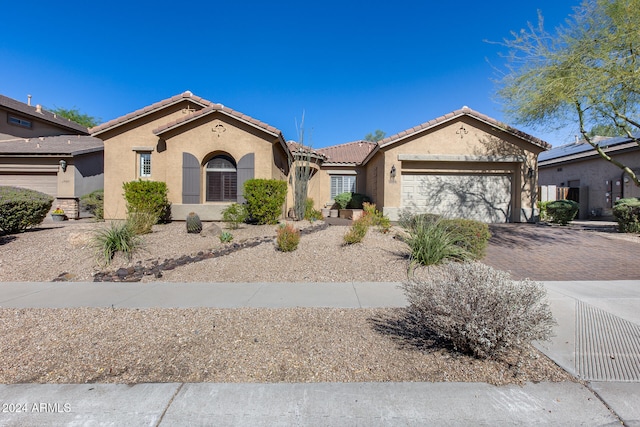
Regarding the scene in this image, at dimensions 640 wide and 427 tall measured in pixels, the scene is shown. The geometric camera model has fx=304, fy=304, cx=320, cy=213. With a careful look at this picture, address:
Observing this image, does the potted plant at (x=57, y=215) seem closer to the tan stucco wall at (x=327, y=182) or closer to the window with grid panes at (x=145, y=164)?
the window with grid panes at (x=145, y=164)

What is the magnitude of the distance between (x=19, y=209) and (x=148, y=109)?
6.06 m

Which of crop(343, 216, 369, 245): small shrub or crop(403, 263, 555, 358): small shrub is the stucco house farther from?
crop(403, 263, 555, 358): small shrub

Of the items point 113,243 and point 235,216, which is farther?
point 235,216

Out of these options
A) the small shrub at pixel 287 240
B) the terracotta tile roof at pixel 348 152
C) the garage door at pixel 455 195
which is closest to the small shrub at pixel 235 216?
the small shrub at pixel 287 240

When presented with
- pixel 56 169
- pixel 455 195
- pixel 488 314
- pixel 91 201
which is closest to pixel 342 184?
pixel 455 195

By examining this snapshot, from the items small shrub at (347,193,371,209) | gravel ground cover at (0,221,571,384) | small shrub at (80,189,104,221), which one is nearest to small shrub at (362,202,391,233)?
gravel ground cover at (0,221,571,384)

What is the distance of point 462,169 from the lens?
1400 centimetres

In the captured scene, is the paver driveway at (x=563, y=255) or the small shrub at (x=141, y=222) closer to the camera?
the paver driveway at (x=563, y=255)

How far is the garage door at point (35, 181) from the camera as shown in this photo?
15414 millimetres

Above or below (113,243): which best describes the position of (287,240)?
above

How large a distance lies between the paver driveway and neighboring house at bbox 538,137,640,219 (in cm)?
923

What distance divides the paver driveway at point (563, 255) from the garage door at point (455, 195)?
310cm

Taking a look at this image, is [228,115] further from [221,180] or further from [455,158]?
[455,158]

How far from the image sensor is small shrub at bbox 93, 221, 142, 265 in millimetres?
7328
